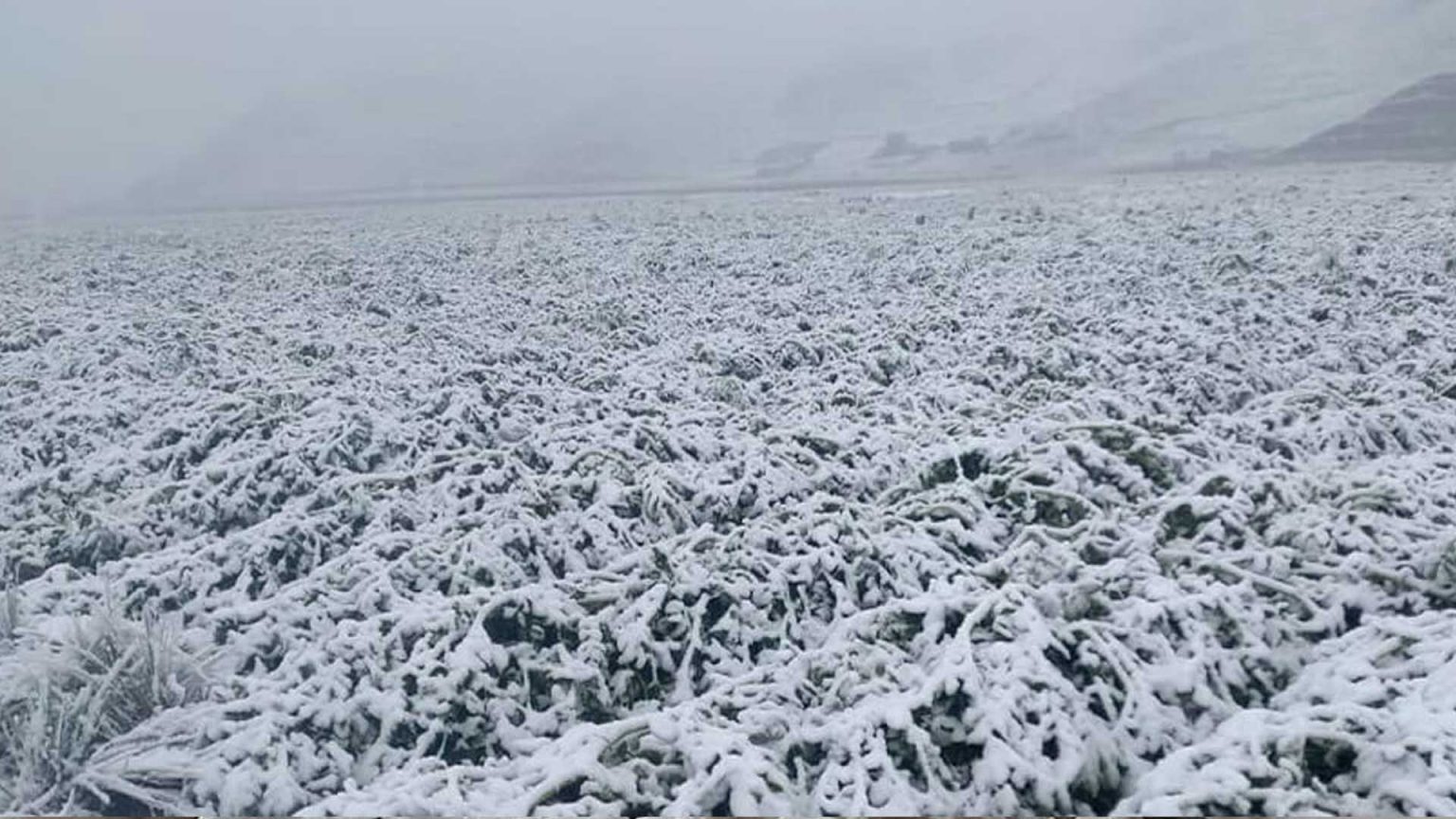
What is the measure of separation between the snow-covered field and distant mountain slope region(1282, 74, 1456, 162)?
20.6 metres

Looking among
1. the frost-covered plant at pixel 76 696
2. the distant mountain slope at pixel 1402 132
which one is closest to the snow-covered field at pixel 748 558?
the frost-covered plant at pixel 76 696

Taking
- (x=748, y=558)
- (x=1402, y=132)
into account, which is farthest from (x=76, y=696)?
(x=1402, y=132)

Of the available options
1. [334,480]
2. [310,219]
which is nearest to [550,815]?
[334,480]

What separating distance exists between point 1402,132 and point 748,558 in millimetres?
33460

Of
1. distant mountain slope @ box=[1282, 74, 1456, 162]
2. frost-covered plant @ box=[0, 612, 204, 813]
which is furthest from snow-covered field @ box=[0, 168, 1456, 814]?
distant mountain slope @ box=[1282, 74, 1456, 162]

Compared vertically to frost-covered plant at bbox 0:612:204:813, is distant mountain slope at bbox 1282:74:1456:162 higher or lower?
higher

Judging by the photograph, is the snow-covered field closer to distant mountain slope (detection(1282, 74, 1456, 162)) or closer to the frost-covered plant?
the frost-covered plant

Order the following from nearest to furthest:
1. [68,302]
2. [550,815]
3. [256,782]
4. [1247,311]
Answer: [550,815] → [256,782] → [1247,311] → [68,302]

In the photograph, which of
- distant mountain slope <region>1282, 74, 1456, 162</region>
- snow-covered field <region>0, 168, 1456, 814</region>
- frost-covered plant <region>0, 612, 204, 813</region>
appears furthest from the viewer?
distant mountain slope <region>1282, 74, 1456, 162</region>

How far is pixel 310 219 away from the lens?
92.6 ft

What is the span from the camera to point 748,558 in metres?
5.04

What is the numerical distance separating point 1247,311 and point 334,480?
831 centimetres

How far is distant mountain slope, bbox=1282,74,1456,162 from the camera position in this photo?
90.7 feet

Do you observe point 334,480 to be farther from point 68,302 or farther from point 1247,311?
point 68,302
